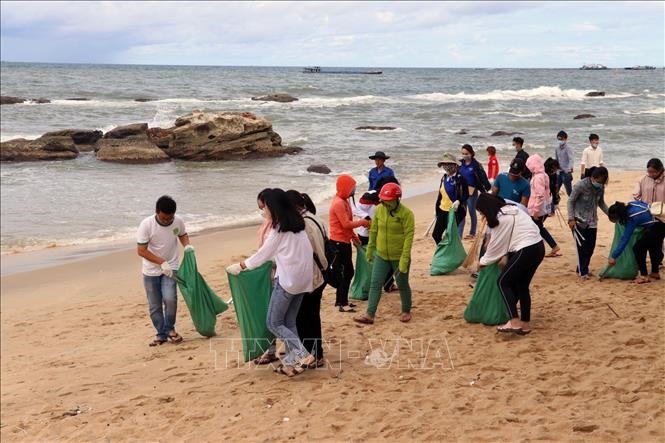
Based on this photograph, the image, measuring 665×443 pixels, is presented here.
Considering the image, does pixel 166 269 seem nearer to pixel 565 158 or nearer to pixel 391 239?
pixel 391 239

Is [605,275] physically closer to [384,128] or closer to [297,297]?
[297,297]

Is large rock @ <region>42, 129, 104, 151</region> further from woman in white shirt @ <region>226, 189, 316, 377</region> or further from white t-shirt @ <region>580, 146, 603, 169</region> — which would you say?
woman in white shirt @ <region>226, 189, 316, 377</region>

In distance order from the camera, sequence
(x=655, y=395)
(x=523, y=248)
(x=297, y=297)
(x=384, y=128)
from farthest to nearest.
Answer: (x=384, y=128) → (x=523, y=248) → (x=297, y=297) → (x=655, y=395)

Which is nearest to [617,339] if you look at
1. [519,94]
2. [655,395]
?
[655,395]

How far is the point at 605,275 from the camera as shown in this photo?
322 inches

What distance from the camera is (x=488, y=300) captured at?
664cm

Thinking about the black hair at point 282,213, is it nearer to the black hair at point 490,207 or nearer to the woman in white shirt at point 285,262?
the woman in white shirt at point 285,262

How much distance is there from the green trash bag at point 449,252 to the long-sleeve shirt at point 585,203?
4.55 ft

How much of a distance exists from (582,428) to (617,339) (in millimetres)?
1896

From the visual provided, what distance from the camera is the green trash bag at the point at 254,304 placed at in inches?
224

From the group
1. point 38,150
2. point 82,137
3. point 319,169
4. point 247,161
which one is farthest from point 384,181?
point 82,137

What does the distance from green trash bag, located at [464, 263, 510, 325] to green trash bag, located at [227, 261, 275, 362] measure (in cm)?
205

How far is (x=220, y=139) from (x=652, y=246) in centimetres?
1804

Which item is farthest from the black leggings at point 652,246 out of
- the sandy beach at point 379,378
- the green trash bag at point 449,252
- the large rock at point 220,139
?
the large rock at point 220,139
